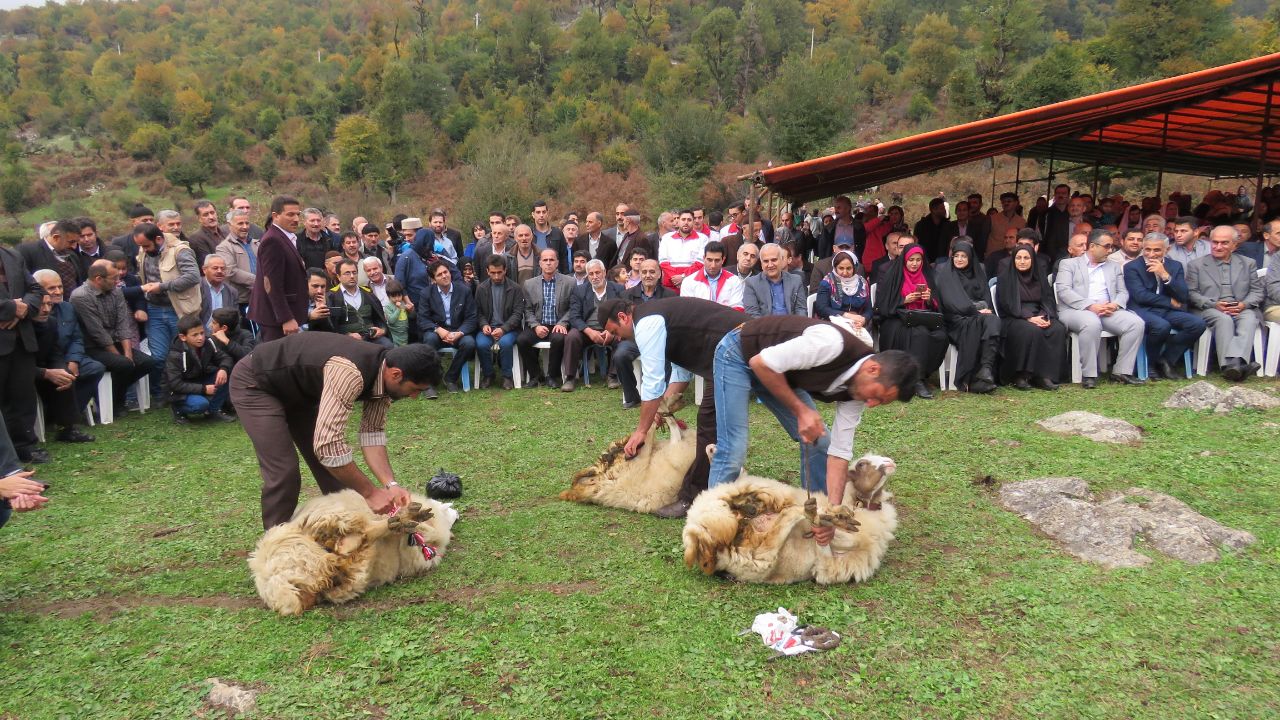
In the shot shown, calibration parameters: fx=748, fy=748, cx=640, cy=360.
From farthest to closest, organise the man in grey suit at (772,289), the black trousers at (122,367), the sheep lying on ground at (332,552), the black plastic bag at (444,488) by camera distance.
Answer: the man in grey suit at (772,289)
the black trousers at (122,367)
the black plastic bag at (444,488)
the sheep lying on ground at (332,552)

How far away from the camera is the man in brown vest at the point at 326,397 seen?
3.89 m

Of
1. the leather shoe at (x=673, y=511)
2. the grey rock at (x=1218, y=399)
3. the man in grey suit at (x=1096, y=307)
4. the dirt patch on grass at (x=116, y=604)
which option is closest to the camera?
the dirt patch on grass at (x=116, y=604)

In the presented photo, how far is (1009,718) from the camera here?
3002mm

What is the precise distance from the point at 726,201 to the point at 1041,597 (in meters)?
37.3

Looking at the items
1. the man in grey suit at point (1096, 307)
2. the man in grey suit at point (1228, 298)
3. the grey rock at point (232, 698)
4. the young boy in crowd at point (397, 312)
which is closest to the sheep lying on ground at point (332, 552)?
the grey rock at point (232, 698)

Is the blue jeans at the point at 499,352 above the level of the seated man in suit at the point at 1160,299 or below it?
below

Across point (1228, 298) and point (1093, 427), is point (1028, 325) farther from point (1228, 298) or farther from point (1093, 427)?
point (1228, 298)

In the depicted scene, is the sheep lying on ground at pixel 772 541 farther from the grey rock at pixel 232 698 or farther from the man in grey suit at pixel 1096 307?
the man in grey suit at pixel 1096 307

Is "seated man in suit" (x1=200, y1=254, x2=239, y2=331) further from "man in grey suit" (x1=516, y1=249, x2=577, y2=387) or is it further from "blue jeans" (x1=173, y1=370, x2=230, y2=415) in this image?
"man in grey suit" (x1=516, y1=249, x2=577, y2=387)

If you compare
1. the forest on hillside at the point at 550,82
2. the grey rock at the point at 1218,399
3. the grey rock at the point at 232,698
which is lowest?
the grey rock at the point at 232,698

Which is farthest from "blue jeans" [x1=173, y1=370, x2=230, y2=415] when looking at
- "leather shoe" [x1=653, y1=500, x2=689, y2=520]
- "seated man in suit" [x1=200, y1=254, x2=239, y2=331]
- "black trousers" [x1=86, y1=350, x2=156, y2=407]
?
"leather shoe" [x1=653, y1=500, x2=689, y2=520]

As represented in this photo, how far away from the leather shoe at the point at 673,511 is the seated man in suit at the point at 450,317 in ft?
16.0

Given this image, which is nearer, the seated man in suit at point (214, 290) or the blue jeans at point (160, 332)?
the seated man in suit at point (214, 290)

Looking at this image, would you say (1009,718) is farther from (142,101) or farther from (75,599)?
(142,101)
